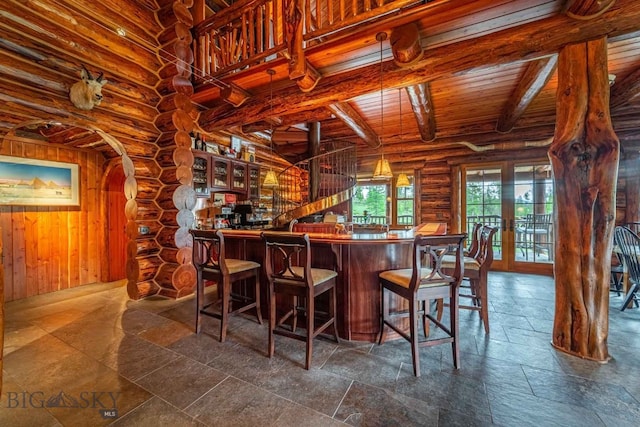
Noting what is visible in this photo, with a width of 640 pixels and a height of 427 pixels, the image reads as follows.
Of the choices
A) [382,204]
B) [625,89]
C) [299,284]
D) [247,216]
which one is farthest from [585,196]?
[382,204]

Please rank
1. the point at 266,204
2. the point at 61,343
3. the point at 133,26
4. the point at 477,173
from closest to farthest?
the point at 61,343 → the point at 133,26 → the point at 477,173 → the point at 266,204

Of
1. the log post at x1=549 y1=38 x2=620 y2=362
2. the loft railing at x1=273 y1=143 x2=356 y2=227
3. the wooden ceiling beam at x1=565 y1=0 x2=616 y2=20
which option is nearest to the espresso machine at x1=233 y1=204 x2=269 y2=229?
the loft railing at x1=273 y1=143 x2=356 y2=227

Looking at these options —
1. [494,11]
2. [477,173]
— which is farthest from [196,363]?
[477,173]

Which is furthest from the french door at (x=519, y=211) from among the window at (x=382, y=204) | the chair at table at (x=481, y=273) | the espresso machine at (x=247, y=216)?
the espresso machine at (x=247, y=216)

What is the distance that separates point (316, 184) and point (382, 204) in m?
2.21

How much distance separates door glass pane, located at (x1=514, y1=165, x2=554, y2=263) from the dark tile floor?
247 cm

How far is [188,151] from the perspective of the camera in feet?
13.1

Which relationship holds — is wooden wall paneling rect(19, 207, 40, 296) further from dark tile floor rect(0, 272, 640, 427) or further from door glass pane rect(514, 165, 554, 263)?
door glass pane rect(514, 165, 554, 263)

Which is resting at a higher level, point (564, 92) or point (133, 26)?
point (133, 26)

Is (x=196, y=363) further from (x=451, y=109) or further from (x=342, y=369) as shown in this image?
(x=451, y=109)

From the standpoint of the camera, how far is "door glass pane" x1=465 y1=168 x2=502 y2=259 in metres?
5.47

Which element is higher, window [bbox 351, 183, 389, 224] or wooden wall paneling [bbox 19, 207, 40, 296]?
window [bbox 351, 183, 389, 224]

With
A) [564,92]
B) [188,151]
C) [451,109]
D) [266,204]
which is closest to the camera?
[564,92]

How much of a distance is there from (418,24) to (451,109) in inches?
101
